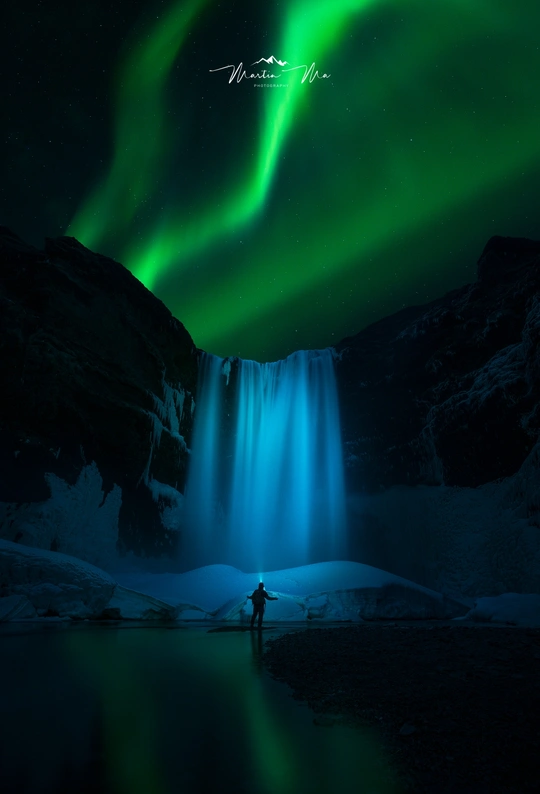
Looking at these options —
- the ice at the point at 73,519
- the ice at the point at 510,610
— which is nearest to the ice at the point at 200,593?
the ice at the point at 73,519

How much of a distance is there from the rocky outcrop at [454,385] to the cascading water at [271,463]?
2503 mm

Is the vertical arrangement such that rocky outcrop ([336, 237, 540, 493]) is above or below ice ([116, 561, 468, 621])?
above

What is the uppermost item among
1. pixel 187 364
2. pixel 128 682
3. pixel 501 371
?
pixel 187 364

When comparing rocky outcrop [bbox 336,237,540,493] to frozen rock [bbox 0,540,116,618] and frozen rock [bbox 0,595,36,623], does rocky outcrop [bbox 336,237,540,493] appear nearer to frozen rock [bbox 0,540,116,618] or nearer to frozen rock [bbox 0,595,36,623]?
frozen rock [bbox 0,540,116,618]

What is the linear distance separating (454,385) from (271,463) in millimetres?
17820

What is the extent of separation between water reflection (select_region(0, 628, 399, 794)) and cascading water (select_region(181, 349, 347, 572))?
108ft

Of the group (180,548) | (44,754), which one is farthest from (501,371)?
(44,754)

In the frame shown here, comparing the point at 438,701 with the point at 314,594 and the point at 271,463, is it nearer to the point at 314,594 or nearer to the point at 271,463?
the point at 314,594

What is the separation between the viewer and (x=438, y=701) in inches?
189

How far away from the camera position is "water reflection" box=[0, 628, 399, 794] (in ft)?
9.48

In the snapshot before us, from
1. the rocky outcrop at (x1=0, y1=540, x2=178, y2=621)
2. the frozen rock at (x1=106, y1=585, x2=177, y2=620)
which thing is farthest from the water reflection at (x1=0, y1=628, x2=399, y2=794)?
the frozen rock at (x1=106, y1=585, x2=177, y2=620)

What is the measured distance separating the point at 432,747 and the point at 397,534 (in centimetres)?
3299

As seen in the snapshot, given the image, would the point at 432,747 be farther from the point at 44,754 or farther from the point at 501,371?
the point at 501,371

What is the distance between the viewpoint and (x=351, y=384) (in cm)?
4012
